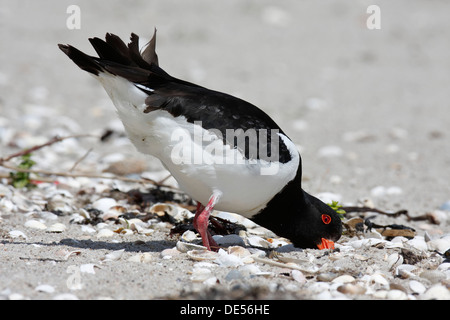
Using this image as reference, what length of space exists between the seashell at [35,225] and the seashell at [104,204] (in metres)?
0.56

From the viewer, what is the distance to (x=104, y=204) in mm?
5211

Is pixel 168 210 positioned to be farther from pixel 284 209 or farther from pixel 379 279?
pixel 379 279

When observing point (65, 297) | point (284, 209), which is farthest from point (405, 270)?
point (65, 297)

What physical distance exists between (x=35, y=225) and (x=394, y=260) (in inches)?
102

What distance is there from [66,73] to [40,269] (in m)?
6.93

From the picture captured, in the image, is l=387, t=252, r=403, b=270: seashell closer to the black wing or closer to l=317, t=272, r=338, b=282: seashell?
l=317, t=272, r=338, b=282: seashell

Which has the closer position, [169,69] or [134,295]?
[134,295]

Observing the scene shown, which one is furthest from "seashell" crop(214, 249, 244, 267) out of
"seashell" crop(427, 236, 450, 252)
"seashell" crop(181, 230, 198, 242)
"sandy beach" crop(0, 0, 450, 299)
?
"seashell" crop(427, 236, 450, 252)

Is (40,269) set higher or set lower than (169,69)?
lower

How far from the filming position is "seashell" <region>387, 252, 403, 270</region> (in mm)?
3967

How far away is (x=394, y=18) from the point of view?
1286 cm

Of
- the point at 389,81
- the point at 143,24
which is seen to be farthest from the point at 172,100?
the point at 143,24

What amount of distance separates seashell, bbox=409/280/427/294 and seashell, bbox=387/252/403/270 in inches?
12.8
